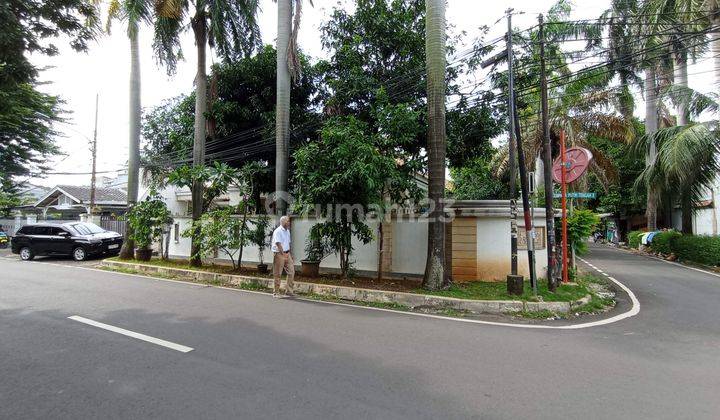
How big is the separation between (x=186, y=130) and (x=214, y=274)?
Answer: 28.1 ft

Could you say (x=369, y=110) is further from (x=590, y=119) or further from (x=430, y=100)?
(x=590, y=119)

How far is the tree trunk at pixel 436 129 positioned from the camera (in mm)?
8711

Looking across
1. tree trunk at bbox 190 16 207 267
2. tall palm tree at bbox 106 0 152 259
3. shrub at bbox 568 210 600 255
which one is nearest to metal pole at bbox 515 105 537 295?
shrub at bbox 568 210 600 255

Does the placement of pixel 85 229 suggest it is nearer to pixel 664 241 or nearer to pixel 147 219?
pixel 147 219

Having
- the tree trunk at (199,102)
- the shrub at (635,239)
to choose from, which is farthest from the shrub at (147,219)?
the shrub at (635,239)

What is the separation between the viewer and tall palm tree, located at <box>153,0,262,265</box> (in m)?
12.5

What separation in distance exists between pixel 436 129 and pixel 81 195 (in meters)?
33.3

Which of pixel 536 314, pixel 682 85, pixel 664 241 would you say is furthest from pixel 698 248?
pixel 536 314

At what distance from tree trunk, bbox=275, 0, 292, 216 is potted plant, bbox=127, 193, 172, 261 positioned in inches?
209

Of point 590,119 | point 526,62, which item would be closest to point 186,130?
point 526,62

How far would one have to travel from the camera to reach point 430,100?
8.80 m

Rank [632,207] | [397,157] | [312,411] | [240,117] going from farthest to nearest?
[632,207] < [240,117] < [397,157] < [312,411]

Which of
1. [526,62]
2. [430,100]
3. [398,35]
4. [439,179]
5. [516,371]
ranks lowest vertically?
[516,371]

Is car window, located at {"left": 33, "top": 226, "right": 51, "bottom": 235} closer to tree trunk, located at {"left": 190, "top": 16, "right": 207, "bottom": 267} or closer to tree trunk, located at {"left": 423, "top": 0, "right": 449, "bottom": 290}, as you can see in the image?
tree trunk, located at {"left": 190, "top": 16, "right": 207, "bottom": 267}
